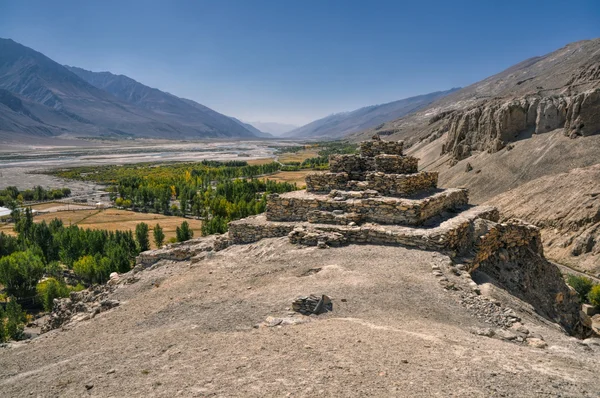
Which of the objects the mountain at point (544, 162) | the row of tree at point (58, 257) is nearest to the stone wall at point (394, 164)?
the row of tree at point (58, 257)

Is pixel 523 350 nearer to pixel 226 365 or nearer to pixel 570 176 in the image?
pixel 226 365

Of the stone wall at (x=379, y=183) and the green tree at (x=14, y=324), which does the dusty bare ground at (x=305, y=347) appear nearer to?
the stone wall at (x=379, y=183)

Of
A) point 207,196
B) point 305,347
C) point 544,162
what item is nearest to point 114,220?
point 207,196

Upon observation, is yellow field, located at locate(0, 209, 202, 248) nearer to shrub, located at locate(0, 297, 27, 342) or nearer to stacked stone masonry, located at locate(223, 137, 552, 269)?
shrub, located at locate(0, 297, 27, 342)

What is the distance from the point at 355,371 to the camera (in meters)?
6.70

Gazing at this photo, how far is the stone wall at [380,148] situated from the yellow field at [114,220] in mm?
37297

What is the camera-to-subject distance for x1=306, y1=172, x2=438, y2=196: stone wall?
716 inches

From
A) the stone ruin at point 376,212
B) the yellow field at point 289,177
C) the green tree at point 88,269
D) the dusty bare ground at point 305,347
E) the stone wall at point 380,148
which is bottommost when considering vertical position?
the yellow field at point 289,177

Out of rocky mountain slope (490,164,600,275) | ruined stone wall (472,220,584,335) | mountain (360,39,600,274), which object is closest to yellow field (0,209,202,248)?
rocky mountain slope (490,164,600,275)

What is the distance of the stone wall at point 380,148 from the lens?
21.0 m

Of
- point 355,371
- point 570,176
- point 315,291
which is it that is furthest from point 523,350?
point 570,176

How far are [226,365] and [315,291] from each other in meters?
4.19

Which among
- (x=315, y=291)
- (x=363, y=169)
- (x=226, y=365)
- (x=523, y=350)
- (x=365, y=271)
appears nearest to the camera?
(x=226, y=365)

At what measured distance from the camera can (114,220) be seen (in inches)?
2650
